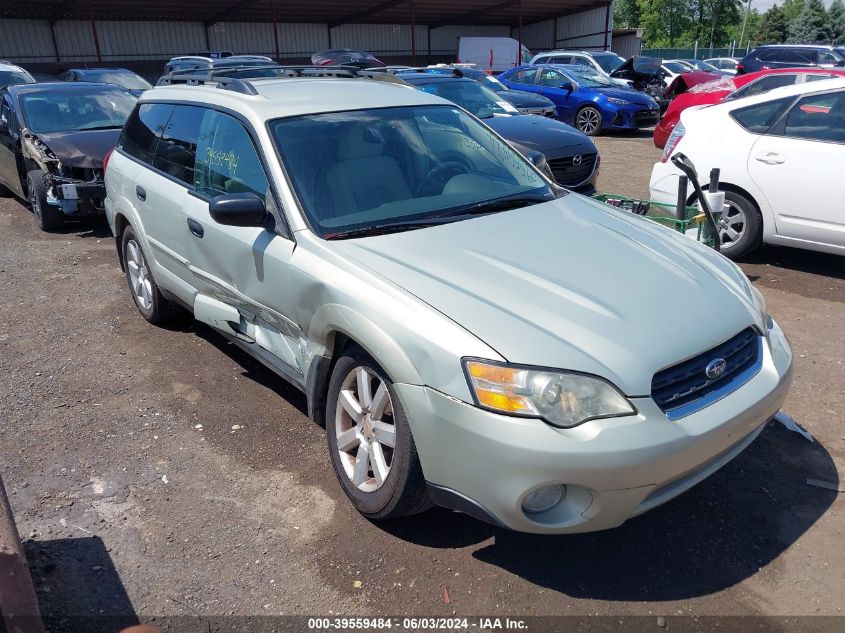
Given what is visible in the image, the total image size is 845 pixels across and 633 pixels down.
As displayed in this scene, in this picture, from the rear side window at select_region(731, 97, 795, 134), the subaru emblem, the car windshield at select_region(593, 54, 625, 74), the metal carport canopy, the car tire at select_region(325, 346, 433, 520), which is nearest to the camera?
the subaru emblem

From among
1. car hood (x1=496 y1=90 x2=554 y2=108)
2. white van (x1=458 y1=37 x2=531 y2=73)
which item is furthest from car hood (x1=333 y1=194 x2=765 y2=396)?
white van (x1=458 y1=37 x2=531 y2=73)

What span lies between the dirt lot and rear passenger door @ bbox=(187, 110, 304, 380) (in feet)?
1.87

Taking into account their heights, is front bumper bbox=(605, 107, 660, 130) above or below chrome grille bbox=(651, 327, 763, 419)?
below

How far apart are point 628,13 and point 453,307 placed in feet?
247

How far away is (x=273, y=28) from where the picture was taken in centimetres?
3070

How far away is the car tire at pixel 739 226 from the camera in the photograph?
6.14 meters

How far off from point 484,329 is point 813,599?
5.20 ft

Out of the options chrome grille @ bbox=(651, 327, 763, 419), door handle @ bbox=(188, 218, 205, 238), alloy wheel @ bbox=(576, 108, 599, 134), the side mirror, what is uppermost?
the side mirror

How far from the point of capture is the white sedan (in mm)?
5668

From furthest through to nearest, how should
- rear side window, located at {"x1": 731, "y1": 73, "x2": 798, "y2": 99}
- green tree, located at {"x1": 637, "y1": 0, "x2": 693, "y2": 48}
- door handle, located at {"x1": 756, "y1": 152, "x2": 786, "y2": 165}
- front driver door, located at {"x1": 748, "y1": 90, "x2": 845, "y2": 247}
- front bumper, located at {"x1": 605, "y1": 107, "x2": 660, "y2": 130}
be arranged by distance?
green tree, located at {"x1": 637, "y1": 0, "x2": 693, "y2": 48}
front bumper, located at {"x1": 605, "y1": 107, "x2": 660, "y2": 130}
rear side window, located at {"x1": 731, "y1": 73, "x2": 798, "y2": 99}
door handle, located at {"x1": 756, "y1": 152, "x2": 786, "y2": 165}
front driver door, located at {"x1": 748, "y1": 90, "x2": 845, "y2": 247}

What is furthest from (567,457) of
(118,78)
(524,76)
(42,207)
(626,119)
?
(524,76)

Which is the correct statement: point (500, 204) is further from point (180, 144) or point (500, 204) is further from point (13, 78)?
point (13, 78)

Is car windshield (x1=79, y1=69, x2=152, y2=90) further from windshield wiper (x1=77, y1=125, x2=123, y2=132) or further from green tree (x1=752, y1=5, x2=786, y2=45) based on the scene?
green tree (x1=752, y1=5, x2=786, y2=45)

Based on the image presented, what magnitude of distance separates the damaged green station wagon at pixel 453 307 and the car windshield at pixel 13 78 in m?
12.2
